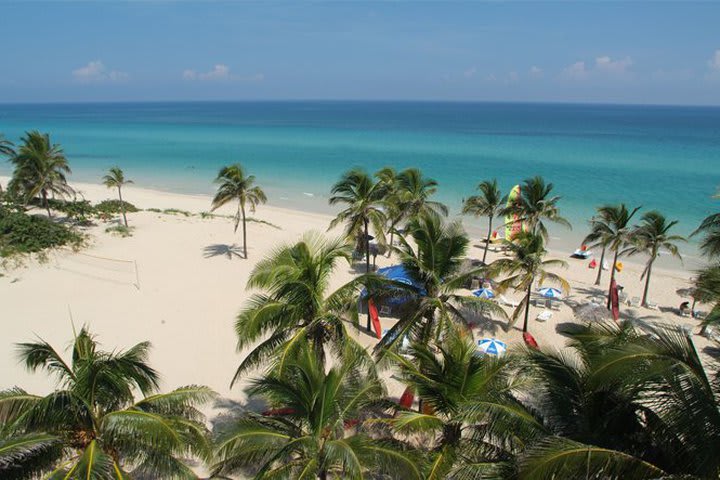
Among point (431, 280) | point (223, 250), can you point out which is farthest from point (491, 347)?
point (223, 250)

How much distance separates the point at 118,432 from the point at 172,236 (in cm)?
1986

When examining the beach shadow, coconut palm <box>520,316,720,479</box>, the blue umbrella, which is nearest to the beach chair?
the blue umbrella

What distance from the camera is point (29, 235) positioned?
20828 millimetres

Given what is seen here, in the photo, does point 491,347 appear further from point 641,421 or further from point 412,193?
point 412,193

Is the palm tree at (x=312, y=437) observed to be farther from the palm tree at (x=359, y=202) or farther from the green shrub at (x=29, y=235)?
the green shrub at (x=29, y=235)

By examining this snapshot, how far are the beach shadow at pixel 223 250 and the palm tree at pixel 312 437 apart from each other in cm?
1610

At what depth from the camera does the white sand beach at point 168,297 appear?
13758 millimetres

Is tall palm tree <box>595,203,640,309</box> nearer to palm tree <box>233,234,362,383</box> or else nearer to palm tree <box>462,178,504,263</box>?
palm tree <box>462,178,504,263</box>

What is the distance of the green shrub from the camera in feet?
65.8

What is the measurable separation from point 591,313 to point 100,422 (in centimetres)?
1557

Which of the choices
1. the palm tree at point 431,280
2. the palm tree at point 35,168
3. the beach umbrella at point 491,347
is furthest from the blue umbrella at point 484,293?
the palm tree at point 35,168

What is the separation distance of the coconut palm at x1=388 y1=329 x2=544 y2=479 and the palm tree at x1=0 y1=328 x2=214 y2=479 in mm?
3429

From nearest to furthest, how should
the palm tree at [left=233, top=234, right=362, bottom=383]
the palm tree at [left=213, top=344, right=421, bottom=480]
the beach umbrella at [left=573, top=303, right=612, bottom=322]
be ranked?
the palm tree at [left=213, top=344, right=421, bottom=480], the palm tree at [left=233, top=234, right=362, bottom=383], the beach umbrella at [left=573, top=303, right=612, bottom=322]

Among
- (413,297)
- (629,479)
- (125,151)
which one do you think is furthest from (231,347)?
(125,151)
